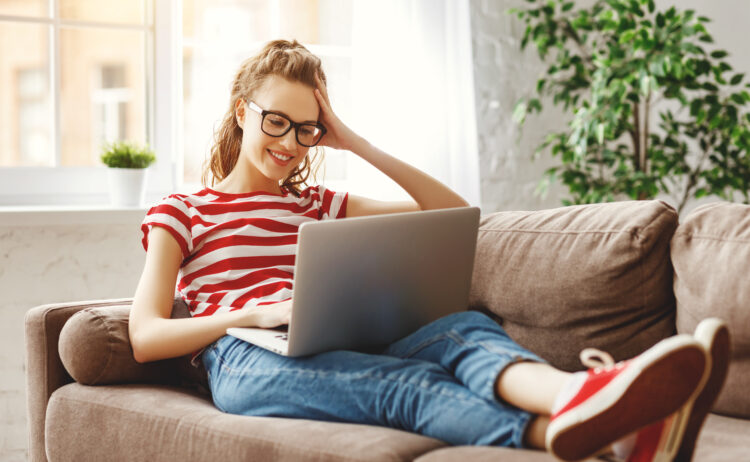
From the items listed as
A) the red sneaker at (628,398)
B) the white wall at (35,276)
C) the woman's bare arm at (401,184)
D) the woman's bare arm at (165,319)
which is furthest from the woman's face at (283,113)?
the red sneaker at (628,398)

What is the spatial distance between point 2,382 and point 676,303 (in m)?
1.84

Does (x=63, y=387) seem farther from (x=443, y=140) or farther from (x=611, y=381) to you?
(x=443, y=140)

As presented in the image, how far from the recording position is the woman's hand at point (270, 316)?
1362mm

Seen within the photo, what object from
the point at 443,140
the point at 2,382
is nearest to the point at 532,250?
the point at 443,140

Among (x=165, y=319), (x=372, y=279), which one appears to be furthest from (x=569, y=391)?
(x=165, y=319)

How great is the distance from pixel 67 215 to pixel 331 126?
932mm

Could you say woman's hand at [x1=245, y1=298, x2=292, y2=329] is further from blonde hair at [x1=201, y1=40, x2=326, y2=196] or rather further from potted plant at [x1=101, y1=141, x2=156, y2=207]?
potted plant at [x1=101, y1=141, x2=156, y2=207]

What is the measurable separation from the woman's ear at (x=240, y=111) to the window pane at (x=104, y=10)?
991 mm

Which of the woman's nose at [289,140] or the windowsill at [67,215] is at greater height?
the woman's nose at [289,140]

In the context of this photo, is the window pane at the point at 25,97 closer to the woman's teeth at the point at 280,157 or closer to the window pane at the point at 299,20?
the window pane at the point at 299,20

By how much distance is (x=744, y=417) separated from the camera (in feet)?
4.76

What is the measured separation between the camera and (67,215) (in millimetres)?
2330

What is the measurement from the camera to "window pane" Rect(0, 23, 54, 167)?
246 cm

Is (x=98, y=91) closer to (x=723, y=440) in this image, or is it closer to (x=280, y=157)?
(x=280, y=157)
